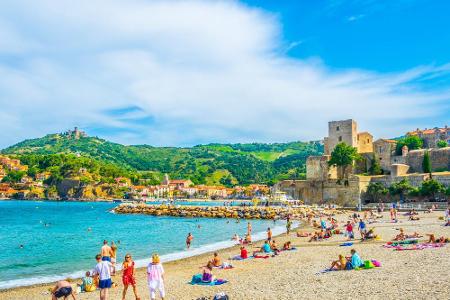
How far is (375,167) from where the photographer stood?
199 ft

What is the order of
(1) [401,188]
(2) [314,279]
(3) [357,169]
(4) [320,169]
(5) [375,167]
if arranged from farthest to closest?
(4) [320,169] < (3) [357,169] < (5) [375,167] < (1) [401,188] < (2) [314,279]

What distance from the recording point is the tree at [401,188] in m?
52.9

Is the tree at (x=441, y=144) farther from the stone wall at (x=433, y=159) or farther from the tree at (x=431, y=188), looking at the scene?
the tree at (x=431, y=188)

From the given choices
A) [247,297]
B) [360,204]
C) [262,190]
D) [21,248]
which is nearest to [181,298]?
[247,297]

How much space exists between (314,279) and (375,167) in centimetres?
5047

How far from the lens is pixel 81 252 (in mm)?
27406

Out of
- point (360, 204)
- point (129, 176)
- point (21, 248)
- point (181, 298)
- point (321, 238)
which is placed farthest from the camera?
point (129, 176)

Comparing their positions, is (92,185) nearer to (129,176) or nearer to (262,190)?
(129,176)

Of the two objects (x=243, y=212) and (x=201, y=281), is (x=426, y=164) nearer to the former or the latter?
(x=243, y=212)

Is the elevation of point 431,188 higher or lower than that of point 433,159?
lower

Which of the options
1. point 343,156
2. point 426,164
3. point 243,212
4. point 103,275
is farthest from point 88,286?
point 426,164

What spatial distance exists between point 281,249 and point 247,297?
37.9ft

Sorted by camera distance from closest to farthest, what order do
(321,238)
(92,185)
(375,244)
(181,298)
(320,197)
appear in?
1. (181,298)
2. (375,244)
3. (321,238)
4. (320,197)
5. (92,185)

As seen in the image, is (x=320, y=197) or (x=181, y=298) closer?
(x=181, y=298)
